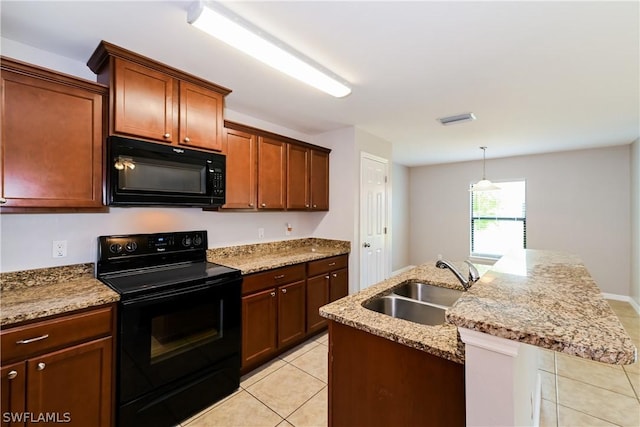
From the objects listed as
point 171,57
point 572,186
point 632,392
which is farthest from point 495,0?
point 572,186

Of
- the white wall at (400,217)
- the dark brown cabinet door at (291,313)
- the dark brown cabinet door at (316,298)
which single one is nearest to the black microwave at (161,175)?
the dark brown cabinet door at (291,313)

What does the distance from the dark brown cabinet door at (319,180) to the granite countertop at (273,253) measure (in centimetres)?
52

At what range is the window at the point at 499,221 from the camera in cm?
526

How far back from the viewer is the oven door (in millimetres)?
1685

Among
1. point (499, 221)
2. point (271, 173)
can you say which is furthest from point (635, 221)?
point (271, 173)

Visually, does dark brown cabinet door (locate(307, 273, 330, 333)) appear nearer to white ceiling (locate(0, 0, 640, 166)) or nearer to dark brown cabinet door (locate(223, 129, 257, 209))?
dark brown cabinet door (locate(223, 129, 257, 209))

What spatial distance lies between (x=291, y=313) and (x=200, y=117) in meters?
1.98

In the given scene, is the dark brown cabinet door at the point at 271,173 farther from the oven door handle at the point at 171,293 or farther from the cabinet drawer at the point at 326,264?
the oven door handle at the point at 171,293

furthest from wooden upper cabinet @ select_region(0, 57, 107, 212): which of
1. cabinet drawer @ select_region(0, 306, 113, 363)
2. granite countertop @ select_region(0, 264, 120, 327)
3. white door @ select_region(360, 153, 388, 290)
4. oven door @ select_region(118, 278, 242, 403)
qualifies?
white door @ select_region(360, 153, 388, 290)

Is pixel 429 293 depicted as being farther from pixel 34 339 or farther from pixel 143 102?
pixel 143 102

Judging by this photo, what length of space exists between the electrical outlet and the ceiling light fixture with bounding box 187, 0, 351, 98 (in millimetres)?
1706

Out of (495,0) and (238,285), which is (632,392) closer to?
(495,0)

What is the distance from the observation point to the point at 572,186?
4.71 meters

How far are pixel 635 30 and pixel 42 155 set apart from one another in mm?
3578
